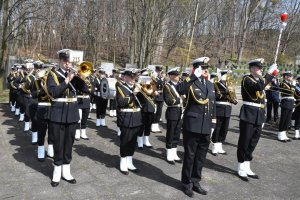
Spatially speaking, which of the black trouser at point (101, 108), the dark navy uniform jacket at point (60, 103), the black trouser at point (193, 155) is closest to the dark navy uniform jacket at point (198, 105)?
the black trouser at point (193, 155)

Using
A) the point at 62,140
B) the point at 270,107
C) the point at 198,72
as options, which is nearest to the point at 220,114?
the point at 198,72

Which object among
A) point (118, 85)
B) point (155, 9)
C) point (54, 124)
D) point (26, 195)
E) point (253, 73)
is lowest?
point (26, 195)

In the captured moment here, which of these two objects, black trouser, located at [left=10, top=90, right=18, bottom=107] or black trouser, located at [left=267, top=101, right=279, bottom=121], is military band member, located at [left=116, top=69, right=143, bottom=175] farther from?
black trouser, located at [left=267, top=101, right=279, bottom=121]

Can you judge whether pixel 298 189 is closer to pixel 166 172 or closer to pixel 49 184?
pixel 166 172

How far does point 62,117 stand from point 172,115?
8.46 ft

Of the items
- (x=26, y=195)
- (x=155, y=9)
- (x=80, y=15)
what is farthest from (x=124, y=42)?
(x=26, y=195)

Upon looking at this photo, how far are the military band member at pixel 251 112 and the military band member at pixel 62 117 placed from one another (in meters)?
3.30

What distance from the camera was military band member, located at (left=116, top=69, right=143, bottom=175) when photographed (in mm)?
5988

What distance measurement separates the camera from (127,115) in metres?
6.01

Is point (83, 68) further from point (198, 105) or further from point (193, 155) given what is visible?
point (193, 155)

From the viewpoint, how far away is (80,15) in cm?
2680

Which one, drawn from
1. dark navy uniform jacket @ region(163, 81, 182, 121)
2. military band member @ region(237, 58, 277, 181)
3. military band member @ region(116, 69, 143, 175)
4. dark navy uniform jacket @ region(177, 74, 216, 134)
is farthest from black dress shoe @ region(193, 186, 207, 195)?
dark navy uniform jacket @ region(163, 81, 182, 121)

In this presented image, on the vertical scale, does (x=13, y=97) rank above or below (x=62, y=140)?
below

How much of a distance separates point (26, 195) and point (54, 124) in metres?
1.25
